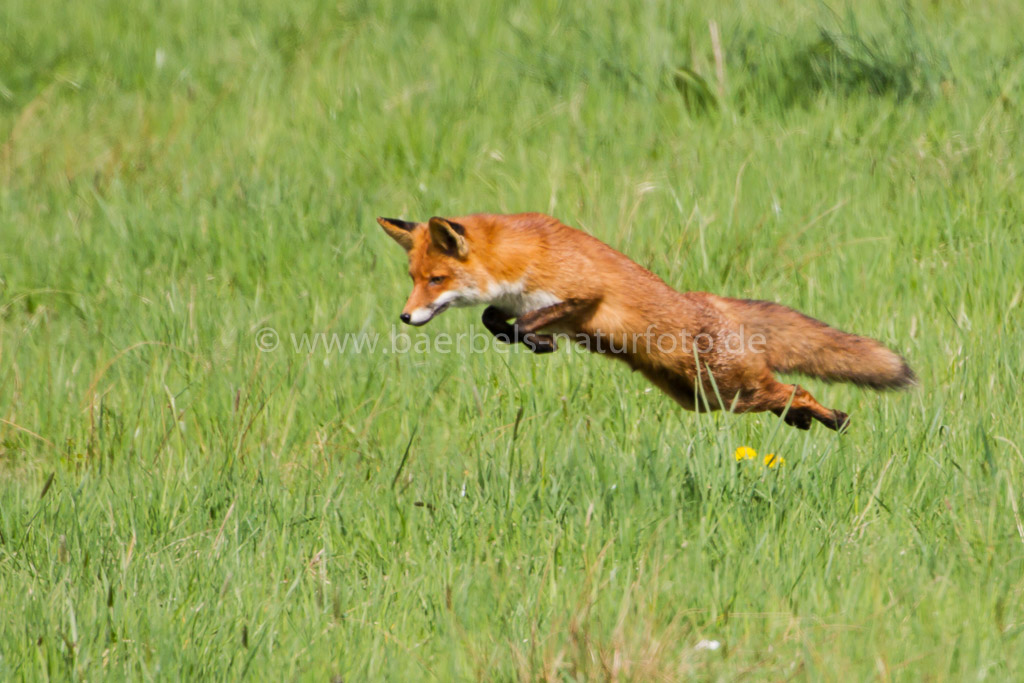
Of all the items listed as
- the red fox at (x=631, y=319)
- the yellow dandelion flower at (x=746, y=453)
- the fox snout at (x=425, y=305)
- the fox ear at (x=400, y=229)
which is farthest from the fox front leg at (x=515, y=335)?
the yellow dandelion flower at (x=746, y=453)

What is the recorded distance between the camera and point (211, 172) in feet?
26.0

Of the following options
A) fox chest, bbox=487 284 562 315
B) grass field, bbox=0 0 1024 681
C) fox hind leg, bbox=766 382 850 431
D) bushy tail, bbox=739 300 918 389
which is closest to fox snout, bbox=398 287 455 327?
fox chest, bbox=487 284 562 315

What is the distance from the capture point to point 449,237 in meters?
4.63

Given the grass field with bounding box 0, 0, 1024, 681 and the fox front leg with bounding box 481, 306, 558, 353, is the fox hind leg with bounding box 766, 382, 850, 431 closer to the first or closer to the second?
the grass field with bounding box 0, 0, 1024, 681

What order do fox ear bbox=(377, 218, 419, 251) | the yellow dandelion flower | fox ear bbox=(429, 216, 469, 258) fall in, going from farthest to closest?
fox ear bbox=(377, 218, 419, 251) → fox ear bbox=(429, 216, 469, 258) → the yellow dandelion flower

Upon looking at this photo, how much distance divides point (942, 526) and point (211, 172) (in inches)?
231

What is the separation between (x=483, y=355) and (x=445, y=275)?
1.07 meters

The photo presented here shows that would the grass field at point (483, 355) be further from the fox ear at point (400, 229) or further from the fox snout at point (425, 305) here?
the fox ear at point (400, 229)

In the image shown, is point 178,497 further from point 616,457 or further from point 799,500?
point 799,500

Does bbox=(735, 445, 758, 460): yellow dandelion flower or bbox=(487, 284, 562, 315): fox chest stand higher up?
bbox=(487, 284, 562, 315): fox chest

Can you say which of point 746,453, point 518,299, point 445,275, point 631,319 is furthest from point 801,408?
point 445,275

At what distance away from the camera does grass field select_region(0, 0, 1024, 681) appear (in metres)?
3.41

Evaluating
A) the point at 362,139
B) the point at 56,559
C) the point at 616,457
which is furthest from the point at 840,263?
the point at 56,559

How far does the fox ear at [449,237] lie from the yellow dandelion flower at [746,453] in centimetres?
142
